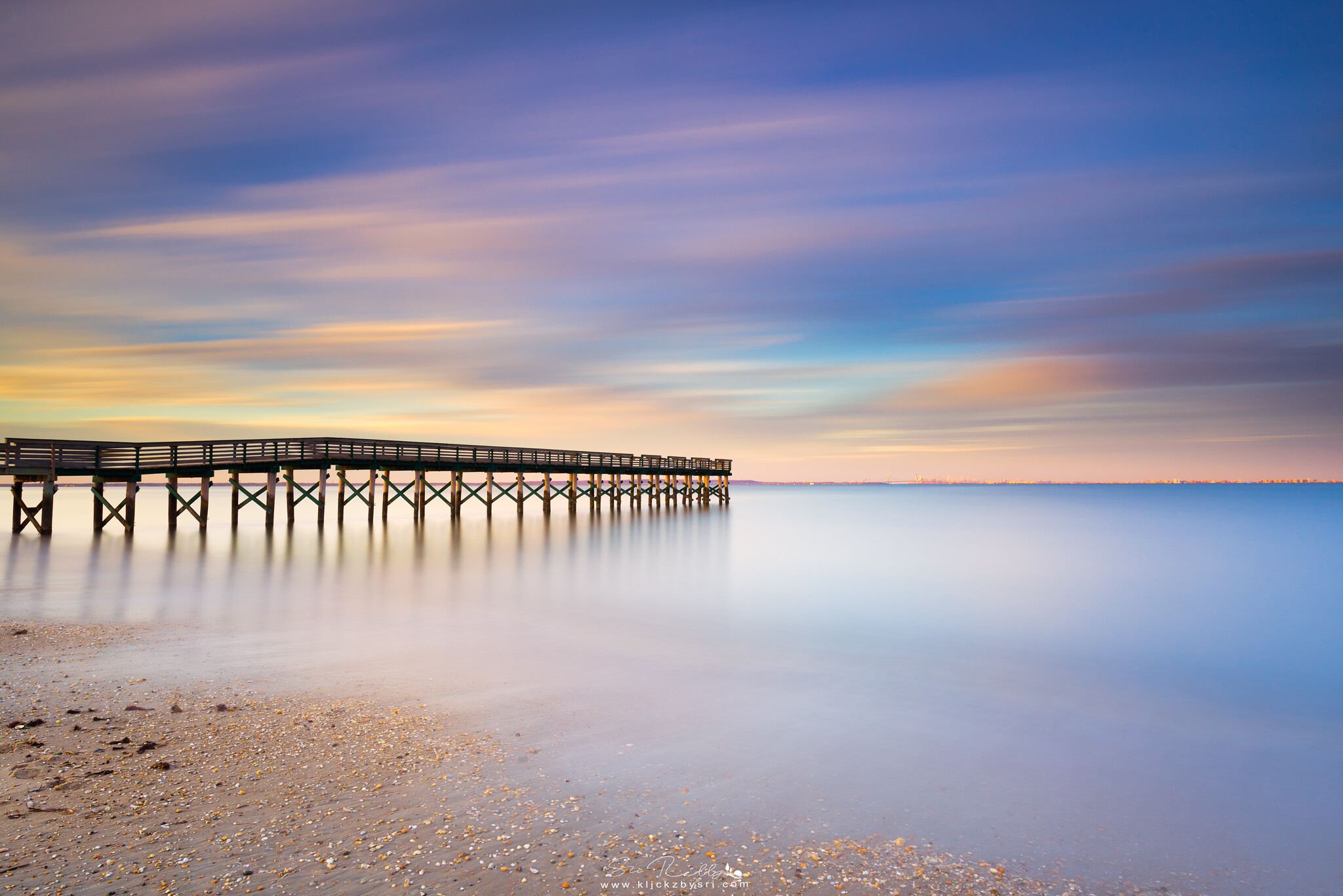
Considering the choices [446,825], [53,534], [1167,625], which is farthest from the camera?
[53,534]

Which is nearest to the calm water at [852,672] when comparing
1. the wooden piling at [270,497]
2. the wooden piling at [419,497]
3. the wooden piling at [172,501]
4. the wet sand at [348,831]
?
the wet sand at [348,831]

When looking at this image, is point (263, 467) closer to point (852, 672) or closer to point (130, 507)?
point (130, 507)

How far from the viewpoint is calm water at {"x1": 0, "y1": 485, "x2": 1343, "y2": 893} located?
630 centimetres

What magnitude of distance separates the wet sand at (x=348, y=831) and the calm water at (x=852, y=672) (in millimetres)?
435

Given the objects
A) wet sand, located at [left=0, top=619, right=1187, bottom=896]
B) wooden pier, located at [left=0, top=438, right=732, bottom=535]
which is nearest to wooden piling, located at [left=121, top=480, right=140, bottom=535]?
wooden pier, located at [left=0, top=438, right=732, bottom=535]

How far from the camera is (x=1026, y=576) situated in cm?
2411

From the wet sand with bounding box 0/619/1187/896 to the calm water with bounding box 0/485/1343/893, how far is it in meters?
0.43

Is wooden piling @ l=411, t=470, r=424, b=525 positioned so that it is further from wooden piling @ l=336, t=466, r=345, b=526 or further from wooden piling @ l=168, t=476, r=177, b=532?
wooden piling @ l=168, t=476, r=177, b=532

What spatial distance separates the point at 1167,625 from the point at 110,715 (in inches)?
714

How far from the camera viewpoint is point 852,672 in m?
11.4

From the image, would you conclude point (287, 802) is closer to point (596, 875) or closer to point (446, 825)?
point (446, 825)

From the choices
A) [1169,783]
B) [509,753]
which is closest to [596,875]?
[509,753]

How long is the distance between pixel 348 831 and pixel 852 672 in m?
7.79

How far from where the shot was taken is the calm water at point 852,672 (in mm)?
6297
